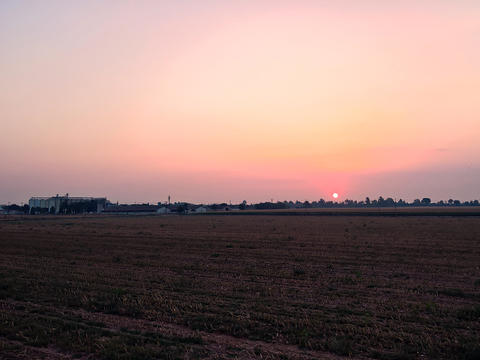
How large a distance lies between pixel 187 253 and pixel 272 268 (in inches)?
298

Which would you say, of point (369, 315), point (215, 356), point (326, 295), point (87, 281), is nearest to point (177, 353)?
point (215, 356)

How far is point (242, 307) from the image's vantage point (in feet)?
33.7

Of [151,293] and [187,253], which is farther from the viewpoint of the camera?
[187,253]

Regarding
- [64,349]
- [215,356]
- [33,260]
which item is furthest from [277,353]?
[33,260]

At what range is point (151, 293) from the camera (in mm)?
11906

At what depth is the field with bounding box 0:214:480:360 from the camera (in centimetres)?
751

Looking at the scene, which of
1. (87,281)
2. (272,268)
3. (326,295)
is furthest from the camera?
(272,268)

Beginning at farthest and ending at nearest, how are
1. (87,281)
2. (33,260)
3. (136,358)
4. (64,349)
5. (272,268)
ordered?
1. (33,260)
2. (272,268)
3. (87,281)
4. (64,349)
5. (136,358)

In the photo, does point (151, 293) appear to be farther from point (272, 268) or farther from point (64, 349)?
point (272, 268)

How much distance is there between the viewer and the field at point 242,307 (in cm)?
751

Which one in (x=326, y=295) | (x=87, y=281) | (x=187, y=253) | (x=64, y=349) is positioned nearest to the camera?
(x=64, y=349)

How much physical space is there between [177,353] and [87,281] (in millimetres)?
8448

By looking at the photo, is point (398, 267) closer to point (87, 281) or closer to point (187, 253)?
point (187, 253)

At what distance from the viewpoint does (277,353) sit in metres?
7.16
